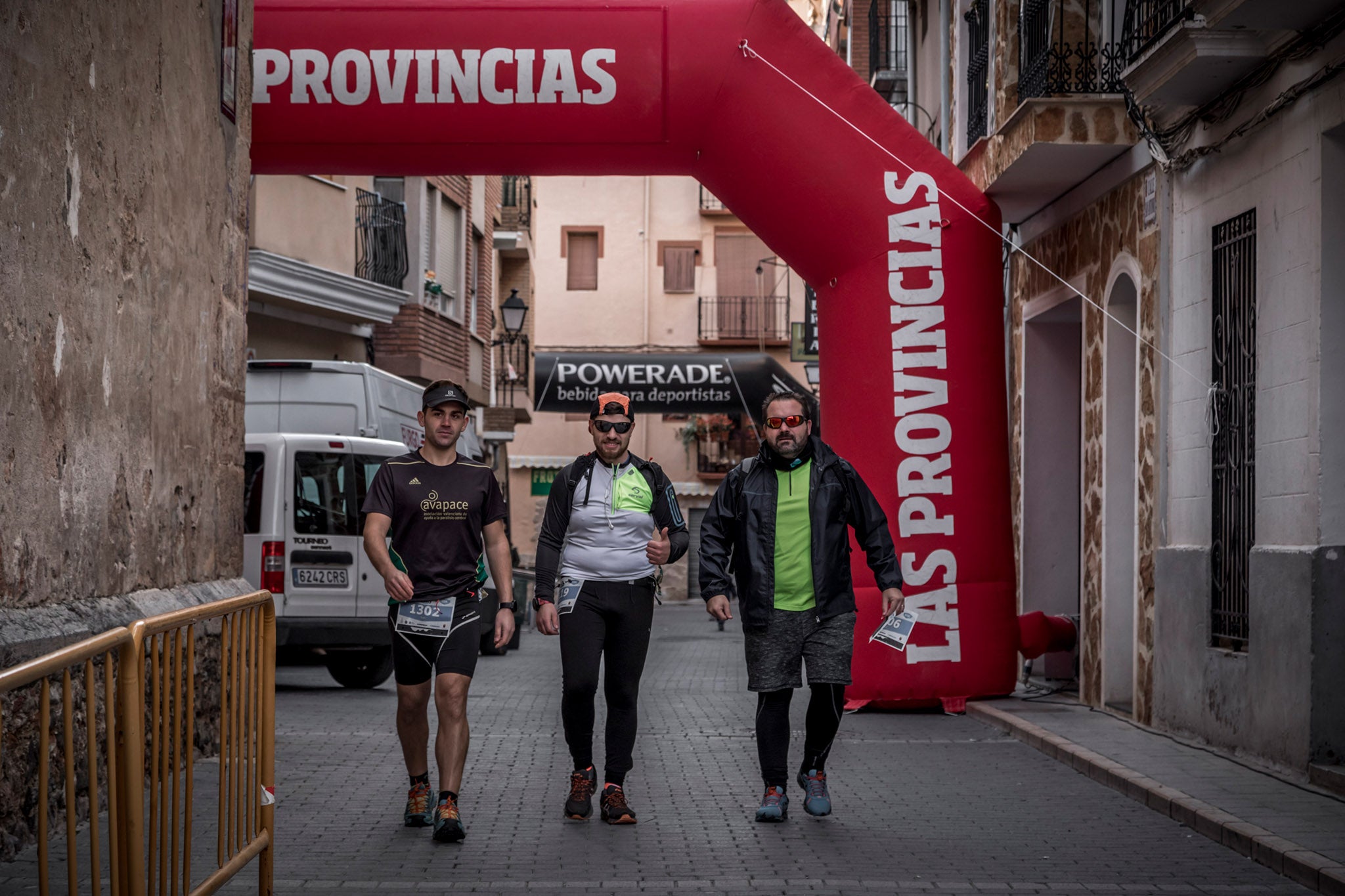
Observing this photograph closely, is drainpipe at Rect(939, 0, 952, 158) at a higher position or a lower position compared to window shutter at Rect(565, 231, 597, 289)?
lower

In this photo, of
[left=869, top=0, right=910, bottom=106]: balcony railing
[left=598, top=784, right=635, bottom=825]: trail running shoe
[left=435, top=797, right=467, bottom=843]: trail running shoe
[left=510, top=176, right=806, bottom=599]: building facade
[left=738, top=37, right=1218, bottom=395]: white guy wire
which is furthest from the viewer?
[left=510, top=176, right=806, bottom=599]: building facade

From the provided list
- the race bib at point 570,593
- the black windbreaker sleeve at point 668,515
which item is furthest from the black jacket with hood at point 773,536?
the race bib at point 570,593

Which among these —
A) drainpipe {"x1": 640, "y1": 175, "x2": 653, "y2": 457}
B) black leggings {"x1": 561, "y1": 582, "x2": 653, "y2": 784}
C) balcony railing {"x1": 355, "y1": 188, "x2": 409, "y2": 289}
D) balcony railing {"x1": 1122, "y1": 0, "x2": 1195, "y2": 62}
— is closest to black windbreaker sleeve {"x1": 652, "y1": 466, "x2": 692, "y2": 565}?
black leggings {"x1": 561, "y1": 582, "x2": 653, "y2": 784}

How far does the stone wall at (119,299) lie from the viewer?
6535 millimetres

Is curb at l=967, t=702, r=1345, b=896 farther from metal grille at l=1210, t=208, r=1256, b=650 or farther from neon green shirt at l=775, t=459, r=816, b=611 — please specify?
neon green shirt at l=775, t=459, r=816, b=611

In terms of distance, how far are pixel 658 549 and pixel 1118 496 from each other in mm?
6020

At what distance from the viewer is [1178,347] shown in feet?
34.8

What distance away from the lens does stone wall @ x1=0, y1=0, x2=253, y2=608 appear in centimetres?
654

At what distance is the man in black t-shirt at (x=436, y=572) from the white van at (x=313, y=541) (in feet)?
24.0

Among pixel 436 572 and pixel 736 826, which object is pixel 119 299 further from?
pixel 736 826

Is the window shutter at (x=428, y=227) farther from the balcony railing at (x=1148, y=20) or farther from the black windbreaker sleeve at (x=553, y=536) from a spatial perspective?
the black windbreaker sleeve at (x=553, y=536)

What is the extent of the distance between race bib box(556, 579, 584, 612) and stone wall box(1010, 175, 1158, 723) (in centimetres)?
503

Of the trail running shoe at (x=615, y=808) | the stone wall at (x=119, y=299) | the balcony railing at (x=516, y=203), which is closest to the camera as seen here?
the stone wall at (x=119, y=299)

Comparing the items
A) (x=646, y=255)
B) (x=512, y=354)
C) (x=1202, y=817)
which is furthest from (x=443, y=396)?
(x=646, y=255)
